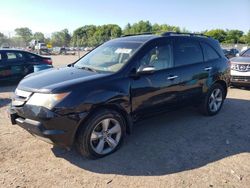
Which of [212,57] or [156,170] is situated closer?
[156,170]

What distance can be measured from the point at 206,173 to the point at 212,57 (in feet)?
10.5

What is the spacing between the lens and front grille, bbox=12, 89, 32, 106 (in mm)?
3844

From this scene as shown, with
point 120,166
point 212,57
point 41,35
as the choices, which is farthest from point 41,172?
point 41,35

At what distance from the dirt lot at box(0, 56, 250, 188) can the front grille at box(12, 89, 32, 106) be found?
0.85 metres

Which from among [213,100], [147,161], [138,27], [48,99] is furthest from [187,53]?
[138,27]

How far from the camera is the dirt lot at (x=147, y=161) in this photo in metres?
3.50

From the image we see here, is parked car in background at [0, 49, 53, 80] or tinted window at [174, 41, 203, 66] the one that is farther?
parked car in background at [0, 49, 53, 80]

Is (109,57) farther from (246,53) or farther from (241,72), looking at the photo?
(246,53)

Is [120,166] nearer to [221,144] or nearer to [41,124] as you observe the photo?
[41,124]

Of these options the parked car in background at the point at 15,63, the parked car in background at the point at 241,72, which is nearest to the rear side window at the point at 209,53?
the parked car in background at the point at 241,72

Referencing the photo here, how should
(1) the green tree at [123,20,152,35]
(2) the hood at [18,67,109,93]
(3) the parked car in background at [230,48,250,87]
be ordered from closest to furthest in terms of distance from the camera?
(2) the hood at [18,67,109,93] < (3) the parked car in background at [230,48,250,87] < (1) the green tree at [123,20,152,35]

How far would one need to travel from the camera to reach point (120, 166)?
3.87 metres

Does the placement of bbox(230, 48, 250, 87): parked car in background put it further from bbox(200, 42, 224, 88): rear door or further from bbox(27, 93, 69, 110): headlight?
bbox(27, 93, 69, 110): headlight

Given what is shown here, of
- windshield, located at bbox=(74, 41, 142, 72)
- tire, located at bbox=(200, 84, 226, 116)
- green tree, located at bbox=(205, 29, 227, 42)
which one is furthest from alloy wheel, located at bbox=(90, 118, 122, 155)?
green tree, located at bbox=(205, 29, 227, 42)
